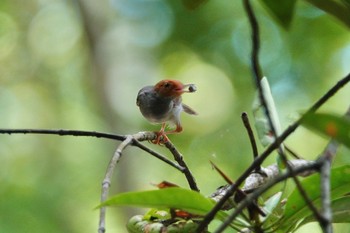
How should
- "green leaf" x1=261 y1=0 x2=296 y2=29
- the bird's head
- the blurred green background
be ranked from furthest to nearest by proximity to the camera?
the blurred green background, the bird's head, "green leaf" x1=261 y1=0 x2=296 y2=29

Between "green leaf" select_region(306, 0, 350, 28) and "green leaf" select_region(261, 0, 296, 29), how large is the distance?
6 centimetres

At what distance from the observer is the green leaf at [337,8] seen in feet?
1.64

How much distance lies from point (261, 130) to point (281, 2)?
0.76ft

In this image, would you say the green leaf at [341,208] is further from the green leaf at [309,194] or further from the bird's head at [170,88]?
the bird's head at [170,88]

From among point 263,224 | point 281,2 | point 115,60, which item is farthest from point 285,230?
point 115,60

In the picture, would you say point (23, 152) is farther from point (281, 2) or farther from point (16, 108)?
point (281, 2)

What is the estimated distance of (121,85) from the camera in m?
4.09

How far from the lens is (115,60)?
4.30 meters

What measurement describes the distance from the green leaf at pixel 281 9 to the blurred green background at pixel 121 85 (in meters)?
2.81

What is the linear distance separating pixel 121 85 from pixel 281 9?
12.0 ft

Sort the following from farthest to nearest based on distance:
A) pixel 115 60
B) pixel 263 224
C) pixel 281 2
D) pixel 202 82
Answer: pixel 202 82 < pixel 115 60 < pixel 263 224 < pixel 281 2

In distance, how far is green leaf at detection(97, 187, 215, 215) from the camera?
509 millimetres

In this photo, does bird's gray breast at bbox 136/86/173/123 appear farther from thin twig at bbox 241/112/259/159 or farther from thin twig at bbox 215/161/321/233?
thin twig at bbox 215/161/321/233

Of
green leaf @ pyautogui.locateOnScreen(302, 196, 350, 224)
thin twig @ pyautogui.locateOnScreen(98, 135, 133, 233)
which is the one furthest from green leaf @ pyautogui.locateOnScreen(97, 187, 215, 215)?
green leaf @ pyautogui.locateOnScreen(302, 196, 350, 224)
